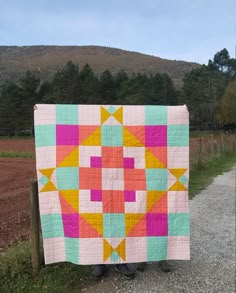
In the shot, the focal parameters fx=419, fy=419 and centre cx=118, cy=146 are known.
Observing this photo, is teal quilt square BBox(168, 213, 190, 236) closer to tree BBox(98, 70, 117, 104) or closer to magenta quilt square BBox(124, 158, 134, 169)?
magenta quilt square BBox(124, 158, 134, 169)

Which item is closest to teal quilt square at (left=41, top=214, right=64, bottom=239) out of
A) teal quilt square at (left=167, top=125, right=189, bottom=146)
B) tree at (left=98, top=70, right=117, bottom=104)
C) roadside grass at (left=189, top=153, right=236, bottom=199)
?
teal quilt square at (left=167, top=125, right=189, bottom=146)

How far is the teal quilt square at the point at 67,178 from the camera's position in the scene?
13.6 ft

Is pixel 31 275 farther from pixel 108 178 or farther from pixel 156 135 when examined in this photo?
pixel 156 135

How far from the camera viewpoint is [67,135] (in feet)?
13.6

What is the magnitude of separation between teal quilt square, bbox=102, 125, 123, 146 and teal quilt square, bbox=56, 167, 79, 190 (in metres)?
0.41

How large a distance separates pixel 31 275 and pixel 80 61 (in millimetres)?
157652

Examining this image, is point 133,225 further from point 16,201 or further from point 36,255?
point 16,201

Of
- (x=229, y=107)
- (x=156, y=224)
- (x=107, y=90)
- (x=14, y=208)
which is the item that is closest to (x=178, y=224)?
(x=156, y=224)

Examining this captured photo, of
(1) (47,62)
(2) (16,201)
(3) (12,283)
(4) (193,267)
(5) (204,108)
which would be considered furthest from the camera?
(1) (47,62)

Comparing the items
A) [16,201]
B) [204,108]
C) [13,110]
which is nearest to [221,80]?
[204,108]

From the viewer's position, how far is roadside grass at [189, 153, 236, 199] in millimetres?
11009

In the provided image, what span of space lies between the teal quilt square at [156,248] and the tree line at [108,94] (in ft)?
156

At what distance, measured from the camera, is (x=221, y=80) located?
68500mm

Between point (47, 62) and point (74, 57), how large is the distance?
11.6 meters
